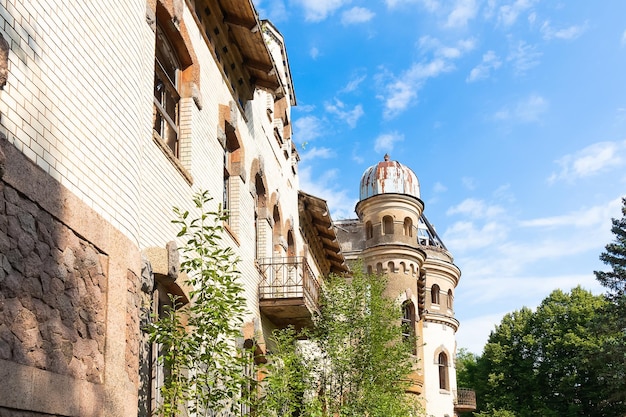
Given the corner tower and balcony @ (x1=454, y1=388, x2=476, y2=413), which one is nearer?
the corner tower

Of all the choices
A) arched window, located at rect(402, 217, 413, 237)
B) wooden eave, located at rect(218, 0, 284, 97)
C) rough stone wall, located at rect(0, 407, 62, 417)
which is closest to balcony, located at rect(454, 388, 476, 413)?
arched window, located at rect(402, 217, 413, 237)

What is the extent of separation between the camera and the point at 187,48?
512 inches

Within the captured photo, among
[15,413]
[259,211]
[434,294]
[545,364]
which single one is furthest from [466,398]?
[15,413]

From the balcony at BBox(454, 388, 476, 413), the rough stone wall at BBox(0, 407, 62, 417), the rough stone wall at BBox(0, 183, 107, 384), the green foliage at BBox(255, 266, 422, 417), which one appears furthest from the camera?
the balcony at BBox(454, 388, 476, 413)

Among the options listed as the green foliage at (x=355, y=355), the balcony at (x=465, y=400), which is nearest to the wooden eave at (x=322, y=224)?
the green foliage at (x=355, y=355)

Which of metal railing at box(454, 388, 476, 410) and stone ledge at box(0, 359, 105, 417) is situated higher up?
metal railing at box(454, 388, 476, 410)

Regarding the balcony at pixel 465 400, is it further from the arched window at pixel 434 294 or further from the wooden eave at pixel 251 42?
the wooden eave at pixel 251 42

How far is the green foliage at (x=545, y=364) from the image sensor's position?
48.5 m

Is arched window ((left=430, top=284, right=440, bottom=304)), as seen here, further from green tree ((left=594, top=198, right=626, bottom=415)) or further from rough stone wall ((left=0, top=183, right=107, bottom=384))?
rough stone wall ((left=0, top=183, right=107, bottom=384))

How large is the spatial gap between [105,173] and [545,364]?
155ft

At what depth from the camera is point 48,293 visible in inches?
262

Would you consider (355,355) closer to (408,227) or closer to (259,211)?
(259,211)

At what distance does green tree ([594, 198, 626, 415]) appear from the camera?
134 feet

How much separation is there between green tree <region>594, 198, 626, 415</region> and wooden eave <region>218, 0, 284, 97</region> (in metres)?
28.6
